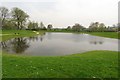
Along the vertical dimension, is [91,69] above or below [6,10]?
below

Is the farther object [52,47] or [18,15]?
[18,15]

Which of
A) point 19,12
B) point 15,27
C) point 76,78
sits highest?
point 19,12

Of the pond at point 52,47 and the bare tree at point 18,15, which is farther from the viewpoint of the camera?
the bare tree at point 18,15

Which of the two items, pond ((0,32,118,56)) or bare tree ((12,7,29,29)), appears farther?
bare tree ((12,7,29,29))

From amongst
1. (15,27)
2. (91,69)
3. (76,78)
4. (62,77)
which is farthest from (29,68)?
(15,27)

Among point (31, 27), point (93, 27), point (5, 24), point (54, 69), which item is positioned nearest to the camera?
point (54, 69)

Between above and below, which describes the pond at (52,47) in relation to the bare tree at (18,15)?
below

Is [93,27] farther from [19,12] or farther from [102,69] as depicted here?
[102,69]

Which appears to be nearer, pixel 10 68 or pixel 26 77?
pixel 26 77

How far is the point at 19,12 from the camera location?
250 feet

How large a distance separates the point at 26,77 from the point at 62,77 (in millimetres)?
1476

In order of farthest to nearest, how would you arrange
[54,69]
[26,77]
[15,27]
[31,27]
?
[31,27]
[15,27]
[54,69]
[26,77]

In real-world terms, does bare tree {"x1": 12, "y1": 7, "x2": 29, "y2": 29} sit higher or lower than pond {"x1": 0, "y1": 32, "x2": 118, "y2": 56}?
higher

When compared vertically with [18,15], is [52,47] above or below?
below
